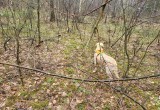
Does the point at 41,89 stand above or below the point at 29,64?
below

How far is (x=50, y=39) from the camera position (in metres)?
8.27

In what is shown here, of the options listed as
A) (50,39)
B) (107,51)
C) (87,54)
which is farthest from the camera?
(50,39)

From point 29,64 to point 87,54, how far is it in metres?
1.95

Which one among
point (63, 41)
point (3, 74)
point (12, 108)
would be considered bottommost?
point (12, 108)

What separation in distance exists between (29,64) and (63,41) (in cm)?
279

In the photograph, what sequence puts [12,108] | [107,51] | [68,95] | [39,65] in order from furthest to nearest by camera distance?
[107,51] < [39,65] < [68,95] < [12,108]

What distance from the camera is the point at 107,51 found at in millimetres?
7699

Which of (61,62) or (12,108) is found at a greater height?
(61,62)

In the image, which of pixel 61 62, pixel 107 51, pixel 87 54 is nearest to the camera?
pixel 61 62

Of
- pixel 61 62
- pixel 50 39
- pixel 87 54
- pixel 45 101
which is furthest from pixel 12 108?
pixel 50 39

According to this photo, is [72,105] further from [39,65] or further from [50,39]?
[50,39]

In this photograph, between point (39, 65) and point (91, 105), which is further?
point (39, 65)

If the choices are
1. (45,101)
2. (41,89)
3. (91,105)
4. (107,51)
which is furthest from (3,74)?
(107,51)

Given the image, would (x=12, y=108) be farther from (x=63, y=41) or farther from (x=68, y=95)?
(x=63, y=41)
